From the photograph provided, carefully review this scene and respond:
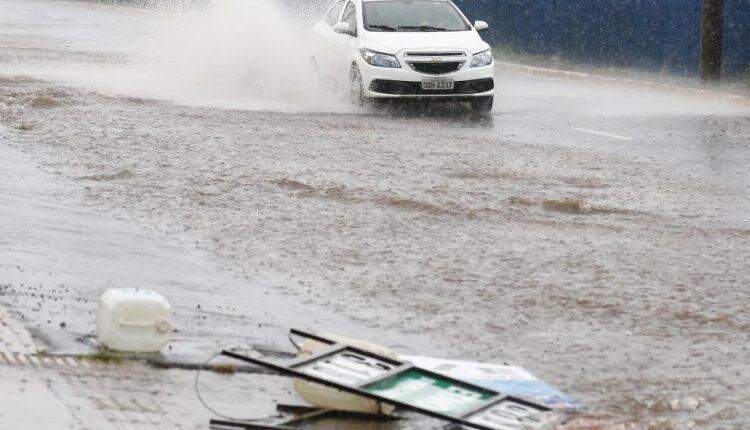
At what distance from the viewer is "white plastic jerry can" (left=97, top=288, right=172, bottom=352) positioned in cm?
668

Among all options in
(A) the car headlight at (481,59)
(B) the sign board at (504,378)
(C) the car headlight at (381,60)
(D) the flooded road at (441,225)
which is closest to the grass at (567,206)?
(D) the flooded road at (441,225)

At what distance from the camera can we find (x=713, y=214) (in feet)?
37.4

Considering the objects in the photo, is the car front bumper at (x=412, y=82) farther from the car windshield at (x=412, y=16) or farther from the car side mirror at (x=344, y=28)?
the car windshield at (x=412, y=16)

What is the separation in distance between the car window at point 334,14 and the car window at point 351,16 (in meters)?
0.25

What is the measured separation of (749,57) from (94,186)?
48.7 feet

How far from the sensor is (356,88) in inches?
768

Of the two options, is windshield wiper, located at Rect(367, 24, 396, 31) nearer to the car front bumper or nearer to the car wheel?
the car wheel

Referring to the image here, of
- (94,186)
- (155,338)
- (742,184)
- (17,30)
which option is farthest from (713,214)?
(17,30)

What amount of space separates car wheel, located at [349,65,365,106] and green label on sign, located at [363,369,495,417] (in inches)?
522

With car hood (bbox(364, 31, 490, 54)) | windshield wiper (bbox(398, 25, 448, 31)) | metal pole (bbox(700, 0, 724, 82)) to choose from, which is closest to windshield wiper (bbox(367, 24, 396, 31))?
windshield wiper (bbox(398, 25, 448, 31))

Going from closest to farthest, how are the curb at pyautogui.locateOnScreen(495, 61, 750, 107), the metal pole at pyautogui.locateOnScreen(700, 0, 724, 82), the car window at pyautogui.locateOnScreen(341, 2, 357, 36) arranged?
the car window at pyautogui.locateOnScreen(341, 2, 357, 36) < the curb at pyautogui.locateOnScreen(495, 61, 750, 107) < the metal pole at pyautogui.locateOnScreen(700, 0, 724, 82)

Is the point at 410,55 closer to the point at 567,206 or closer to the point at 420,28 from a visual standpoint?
the point at 420,28

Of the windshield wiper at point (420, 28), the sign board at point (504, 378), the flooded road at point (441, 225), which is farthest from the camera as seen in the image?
the windshield wiper at point (420, 28)

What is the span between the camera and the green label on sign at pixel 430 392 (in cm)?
577
